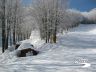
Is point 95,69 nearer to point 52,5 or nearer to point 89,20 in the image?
point 52,5

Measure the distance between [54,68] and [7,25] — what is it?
18.5 metres

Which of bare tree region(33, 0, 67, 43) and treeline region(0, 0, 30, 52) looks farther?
bare tree region(33, 0, 67, 43)

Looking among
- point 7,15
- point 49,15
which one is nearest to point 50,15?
point 49,15

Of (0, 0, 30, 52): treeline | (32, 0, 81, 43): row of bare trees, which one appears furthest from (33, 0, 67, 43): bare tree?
(0, 0, 30, 52): treeline

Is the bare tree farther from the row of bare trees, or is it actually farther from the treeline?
the treeline

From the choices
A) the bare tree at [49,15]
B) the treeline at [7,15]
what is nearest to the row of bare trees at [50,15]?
the bare tree at [49,15]

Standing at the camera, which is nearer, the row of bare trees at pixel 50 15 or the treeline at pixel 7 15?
the treeline at pixel 7 15

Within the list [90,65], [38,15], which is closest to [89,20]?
[38,15]

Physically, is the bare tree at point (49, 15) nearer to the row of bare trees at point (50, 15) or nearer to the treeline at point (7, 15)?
the row of bare trees at point (50, 15)

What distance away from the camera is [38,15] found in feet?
103

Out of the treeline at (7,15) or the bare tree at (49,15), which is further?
the bare tree at (49,15)

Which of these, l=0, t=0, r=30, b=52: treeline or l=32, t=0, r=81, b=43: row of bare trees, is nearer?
l=0, t=0, r=30, b=52: treeline

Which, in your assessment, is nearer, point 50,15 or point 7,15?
point 7,15

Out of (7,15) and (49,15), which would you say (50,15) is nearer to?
(49,15)
